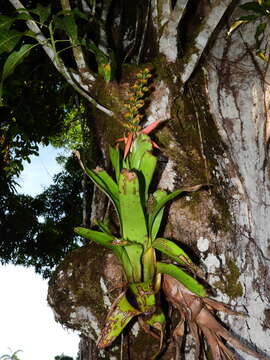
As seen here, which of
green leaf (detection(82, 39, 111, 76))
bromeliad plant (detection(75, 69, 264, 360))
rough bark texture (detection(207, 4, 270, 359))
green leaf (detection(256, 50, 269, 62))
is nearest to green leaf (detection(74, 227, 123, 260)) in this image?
bromeliad plant (detection(75, 69, 264, 360))

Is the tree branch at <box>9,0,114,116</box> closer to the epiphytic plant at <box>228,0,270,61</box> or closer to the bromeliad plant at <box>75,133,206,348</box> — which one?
the bromeliad plant at <box>75,133,206,348</box>

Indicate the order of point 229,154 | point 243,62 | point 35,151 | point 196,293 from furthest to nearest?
point 35,151 → point 243,62 → point 229,154 → point 196,293

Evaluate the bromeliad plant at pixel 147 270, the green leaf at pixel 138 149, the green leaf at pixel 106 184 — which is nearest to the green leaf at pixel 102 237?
the bromeliad plant at pixel 147 270

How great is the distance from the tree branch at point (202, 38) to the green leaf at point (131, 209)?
710mm

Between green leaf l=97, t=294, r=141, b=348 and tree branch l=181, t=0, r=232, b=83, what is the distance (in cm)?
104

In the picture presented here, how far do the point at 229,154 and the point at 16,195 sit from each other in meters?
4.04

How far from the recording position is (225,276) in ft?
4.44

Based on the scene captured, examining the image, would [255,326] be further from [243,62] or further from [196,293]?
[243,62]

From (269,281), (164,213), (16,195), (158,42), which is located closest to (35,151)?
(16,195)

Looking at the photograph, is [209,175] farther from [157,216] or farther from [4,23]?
[4,23]

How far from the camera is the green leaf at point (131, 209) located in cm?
119

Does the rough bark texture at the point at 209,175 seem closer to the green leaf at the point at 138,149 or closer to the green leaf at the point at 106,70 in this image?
the green leaf at the point at 106,70

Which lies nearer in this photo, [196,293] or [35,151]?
[196,293]

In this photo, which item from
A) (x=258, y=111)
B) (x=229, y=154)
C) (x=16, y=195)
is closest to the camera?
(x=229, y=154)
